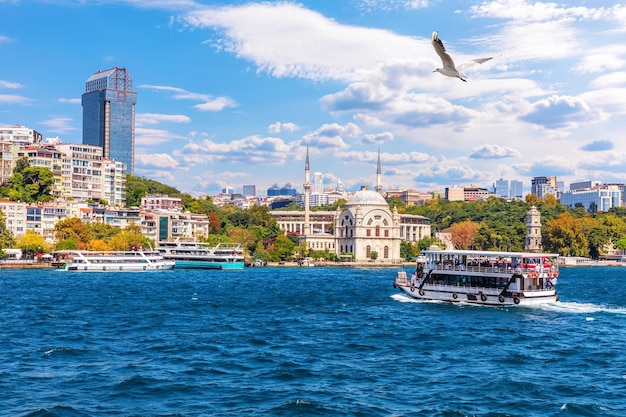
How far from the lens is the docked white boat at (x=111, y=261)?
Result: 84.9 m

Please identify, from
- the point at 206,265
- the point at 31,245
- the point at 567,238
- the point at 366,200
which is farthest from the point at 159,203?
the point at 567,238

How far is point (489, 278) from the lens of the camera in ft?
148

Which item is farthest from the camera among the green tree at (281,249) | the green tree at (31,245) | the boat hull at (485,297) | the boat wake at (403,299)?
the green tree at (281,249)

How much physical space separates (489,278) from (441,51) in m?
31.4

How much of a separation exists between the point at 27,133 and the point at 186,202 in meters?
29.0

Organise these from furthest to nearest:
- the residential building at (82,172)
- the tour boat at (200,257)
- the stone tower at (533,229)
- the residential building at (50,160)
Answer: the stone tower at (533,229), the residential building at (82,172), the residential building at (50,160), the tour boat at (200,257)

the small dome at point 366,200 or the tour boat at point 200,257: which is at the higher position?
the small dome at point 366,200

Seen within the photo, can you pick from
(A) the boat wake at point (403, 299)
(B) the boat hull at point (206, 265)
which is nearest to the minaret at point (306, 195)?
(B) the boat hull at point (206, 265)

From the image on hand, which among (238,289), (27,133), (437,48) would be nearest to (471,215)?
(27,133)

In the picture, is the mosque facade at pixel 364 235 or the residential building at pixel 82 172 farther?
the mosque facade at pixel 364 235

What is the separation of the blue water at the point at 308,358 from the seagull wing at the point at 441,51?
881cm

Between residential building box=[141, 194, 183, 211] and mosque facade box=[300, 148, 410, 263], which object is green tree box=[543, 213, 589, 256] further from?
residential building box=[141, 194, 183, 211]

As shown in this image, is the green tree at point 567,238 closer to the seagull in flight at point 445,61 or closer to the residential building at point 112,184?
the residential building at point 112,184

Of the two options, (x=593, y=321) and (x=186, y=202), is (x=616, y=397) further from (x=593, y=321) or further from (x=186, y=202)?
(x=186, y=202)
